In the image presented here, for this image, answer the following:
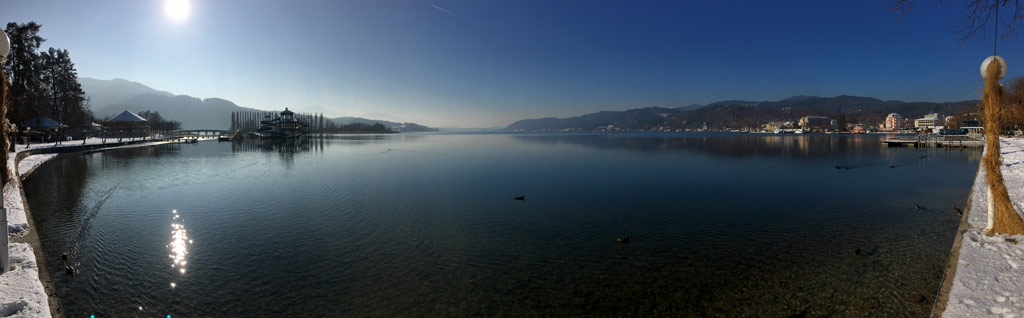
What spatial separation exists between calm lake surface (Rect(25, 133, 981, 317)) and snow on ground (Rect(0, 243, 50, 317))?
1.47 ft

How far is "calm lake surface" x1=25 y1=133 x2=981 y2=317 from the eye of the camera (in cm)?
621

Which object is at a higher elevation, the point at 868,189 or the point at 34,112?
the point at 34,112

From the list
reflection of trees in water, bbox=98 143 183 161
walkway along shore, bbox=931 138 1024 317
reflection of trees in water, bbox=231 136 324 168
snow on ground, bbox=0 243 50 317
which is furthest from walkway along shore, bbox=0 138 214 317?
reflection of trees in water, bbox=98 143 183 161

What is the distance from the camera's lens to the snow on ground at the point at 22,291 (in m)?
4.82

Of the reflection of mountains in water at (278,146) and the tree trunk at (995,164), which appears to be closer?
the tree trunk at (995,164)

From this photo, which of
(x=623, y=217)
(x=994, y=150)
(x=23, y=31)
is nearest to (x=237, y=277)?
(x=623, y=217)

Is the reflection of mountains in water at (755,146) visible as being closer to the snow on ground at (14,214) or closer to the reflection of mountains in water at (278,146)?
the reflection of mountains in water at (278,146)

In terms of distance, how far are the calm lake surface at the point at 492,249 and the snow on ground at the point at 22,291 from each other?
1.47 ft

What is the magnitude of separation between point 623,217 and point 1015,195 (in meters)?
11.4

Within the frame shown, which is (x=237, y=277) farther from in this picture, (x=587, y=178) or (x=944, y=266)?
(x=587, y=178)

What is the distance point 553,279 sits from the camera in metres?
7.21

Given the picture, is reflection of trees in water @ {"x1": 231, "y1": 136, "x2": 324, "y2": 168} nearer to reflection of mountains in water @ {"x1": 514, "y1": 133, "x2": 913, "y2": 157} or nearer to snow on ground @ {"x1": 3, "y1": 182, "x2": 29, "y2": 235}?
Answer: snow on ground @ {"x1": 3, "y1": 182, "x2": 29, "y2": 235}

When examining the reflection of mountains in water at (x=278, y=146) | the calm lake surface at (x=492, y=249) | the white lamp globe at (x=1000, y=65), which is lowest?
the calm lake surface at (x=492, y=249)

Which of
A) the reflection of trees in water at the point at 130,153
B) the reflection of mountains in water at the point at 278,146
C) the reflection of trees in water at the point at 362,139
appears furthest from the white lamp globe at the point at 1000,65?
the reflection of trees in water at the point at 362,139
